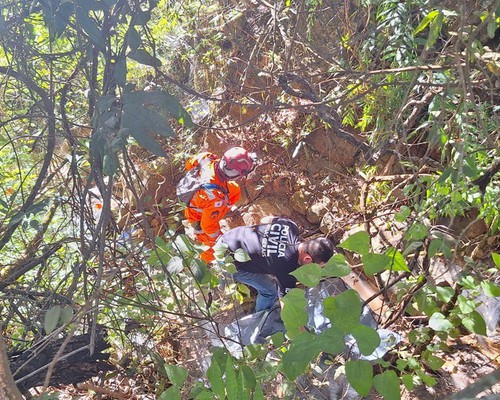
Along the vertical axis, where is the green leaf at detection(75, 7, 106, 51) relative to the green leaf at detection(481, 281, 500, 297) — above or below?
above

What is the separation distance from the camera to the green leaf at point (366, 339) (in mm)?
1315

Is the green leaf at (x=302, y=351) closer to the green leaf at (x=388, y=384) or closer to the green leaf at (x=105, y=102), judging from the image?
the green leaf at (x=388, y=384)

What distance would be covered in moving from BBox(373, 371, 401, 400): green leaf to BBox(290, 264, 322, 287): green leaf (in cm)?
39

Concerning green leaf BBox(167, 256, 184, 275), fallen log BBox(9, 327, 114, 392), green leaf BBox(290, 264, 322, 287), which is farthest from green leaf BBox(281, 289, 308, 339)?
fallen log BBox(9, 327, 114, 392)

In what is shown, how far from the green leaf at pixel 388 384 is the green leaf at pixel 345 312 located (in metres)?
0.38

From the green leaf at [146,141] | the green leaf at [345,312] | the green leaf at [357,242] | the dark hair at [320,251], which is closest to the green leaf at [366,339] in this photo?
the green leaf at [345,312]

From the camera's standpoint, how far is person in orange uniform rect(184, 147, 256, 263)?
11.7 ft

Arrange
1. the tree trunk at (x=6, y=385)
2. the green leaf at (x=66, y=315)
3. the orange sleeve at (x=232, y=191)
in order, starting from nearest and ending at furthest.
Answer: the tree trunk at (x=6, y=385) → the green leaf at (x=66, y=315) → the orange sleeve at (x=232, y=191)

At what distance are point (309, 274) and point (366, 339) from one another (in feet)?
0.89

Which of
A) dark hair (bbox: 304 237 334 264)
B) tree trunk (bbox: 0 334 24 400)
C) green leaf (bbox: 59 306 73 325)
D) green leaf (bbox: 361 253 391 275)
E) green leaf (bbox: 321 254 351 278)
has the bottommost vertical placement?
dark hair (bbox: 304 237 334 264)

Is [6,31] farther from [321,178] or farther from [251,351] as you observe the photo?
[321,178]

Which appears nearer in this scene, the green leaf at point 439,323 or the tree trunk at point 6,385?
the tree trunk at point 6,385

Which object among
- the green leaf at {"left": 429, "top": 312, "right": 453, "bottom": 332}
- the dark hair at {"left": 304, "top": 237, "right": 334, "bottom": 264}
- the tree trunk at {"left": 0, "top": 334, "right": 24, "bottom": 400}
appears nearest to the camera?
the tree trunk at {"left": 0, "top": 334, "right": 24, "bottom": 400}

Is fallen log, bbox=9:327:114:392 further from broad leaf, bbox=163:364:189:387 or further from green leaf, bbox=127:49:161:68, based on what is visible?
green leaf, bbox=127:49:161:68
